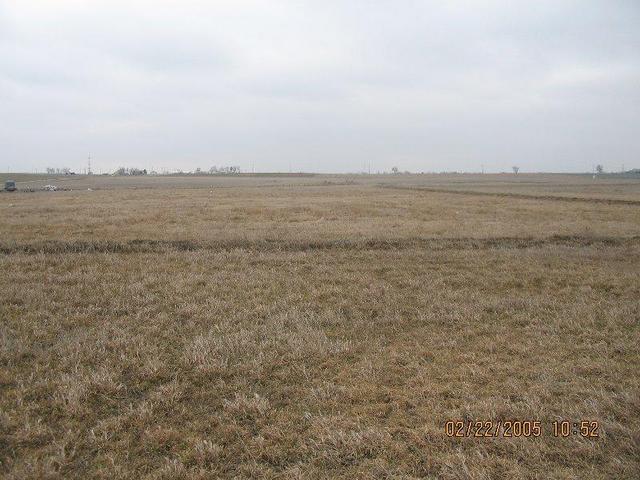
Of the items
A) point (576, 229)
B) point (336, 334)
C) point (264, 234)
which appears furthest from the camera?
point (576, 229)

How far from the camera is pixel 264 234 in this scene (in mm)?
21734

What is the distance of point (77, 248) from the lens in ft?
60.3

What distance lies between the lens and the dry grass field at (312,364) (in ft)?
16.3

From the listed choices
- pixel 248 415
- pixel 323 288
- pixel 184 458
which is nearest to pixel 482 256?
pixel 323 288

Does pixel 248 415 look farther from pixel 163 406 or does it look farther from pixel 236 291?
pixel 236 291

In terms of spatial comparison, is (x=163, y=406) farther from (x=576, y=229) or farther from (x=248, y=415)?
(x=576, y=229)

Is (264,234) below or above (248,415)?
above

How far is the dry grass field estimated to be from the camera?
498 centimetres

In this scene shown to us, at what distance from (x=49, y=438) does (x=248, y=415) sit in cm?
259

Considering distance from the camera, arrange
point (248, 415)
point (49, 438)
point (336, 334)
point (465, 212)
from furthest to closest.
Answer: point (465, 212) → point (336, 334) → point (248, 415) → point (49, 438)

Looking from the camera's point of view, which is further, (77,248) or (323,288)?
(77,248)

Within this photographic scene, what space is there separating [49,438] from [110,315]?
5.06 metres

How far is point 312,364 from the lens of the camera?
7.53 m

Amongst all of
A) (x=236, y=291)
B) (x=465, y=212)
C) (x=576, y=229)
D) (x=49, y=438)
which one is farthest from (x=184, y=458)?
(x=465, y=212)
